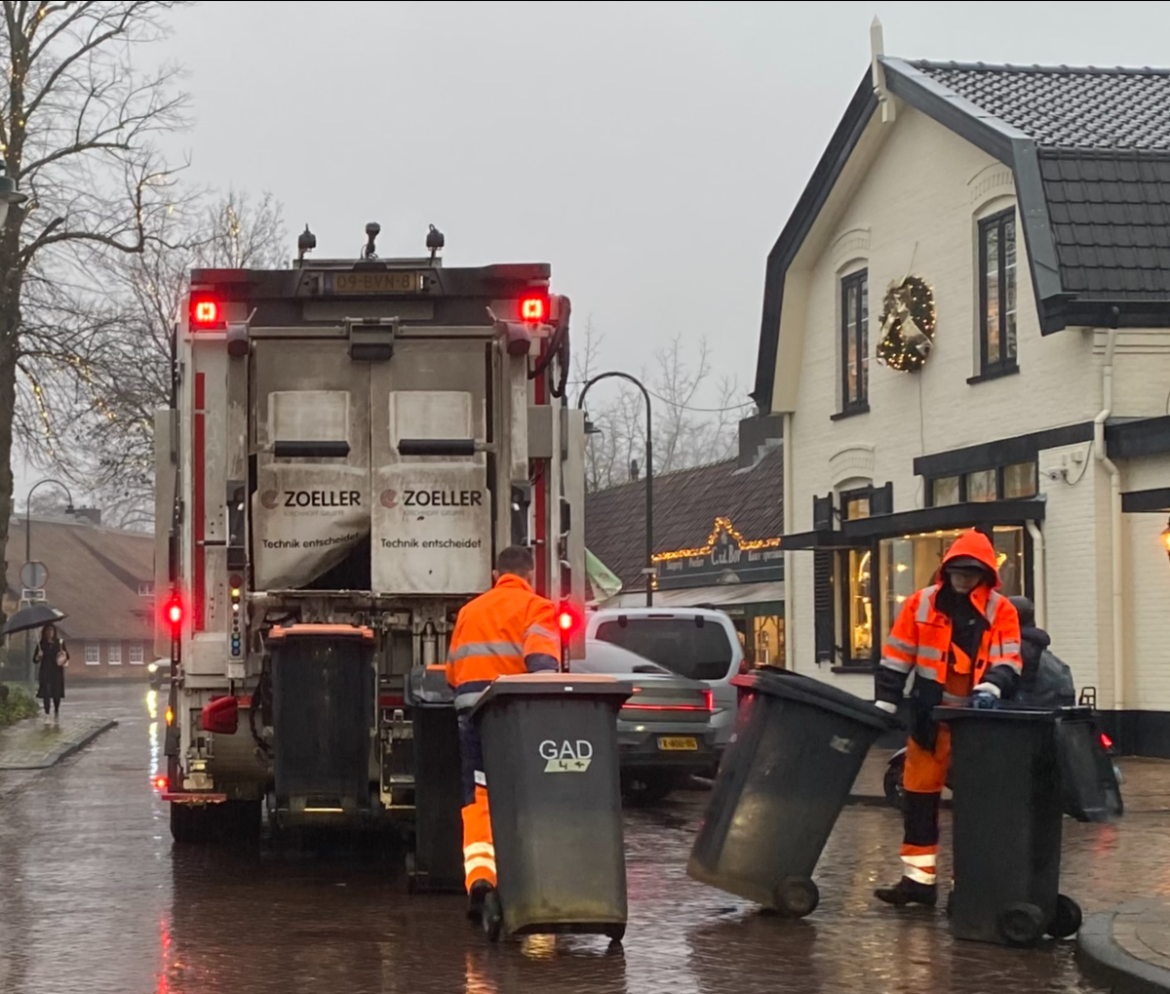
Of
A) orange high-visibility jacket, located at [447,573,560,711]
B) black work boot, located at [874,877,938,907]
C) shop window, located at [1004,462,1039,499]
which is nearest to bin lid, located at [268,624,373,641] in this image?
orange high-visibility jacket, located at [447,573,560,711]

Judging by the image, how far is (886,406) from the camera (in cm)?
2494

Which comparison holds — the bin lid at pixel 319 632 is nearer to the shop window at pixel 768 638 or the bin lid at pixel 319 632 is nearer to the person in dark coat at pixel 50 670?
the shop window at pixel 768 638

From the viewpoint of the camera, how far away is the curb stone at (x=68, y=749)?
70.7ft

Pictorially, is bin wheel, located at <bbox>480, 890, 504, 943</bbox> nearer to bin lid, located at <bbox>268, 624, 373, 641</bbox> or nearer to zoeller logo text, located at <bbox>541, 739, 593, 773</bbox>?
zoeller logo text, located at <bbox>541, 739, 593, 773</bbox>

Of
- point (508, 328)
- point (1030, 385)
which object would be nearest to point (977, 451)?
point (1030, 385)

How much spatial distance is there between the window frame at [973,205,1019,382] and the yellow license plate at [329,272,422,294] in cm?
1154

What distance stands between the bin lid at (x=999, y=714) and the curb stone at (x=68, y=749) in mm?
14254

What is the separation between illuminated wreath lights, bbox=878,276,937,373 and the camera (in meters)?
23.6

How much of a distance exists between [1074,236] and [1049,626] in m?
3.99

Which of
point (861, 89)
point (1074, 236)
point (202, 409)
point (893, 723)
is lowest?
point (893, 723)

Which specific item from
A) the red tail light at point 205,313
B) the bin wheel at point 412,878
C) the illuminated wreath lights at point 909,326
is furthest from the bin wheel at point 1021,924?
the illuminated wreath lights at point 909,326

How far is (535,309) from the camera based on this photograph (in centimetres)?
1152

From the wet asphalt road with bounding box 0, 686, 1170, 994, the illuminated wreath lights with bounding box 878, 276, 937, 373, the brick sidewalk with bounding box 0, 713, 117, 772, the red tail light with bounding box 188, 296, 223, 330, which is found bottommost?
the brick sidewalk with bounding box 0, 713, 117, 772

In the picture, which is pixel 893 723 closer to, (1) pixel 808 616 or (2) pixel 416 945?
(2) pixel 416 945
